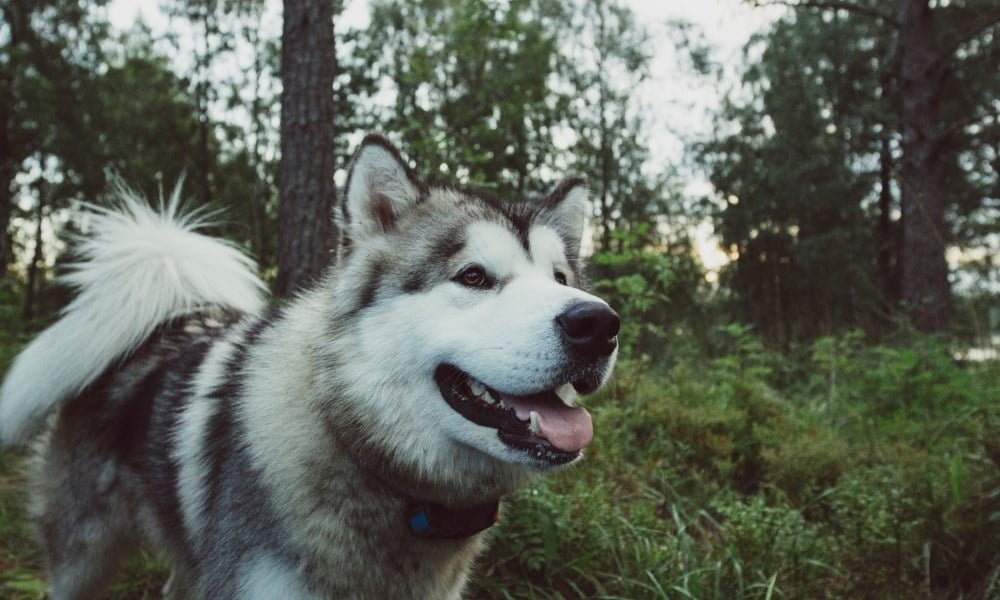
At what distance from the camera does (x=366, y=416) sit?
6.03ft

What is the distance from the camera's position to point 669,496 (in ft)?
11.2

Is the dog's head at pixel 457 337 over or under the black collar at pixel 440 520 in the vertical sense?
over

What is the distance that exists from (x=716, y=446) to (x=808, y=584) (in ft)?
4.36

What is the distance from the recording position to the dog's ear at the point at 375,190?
212 cm

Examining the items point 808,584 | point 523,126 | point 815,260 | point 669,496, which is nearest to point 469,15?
point 669,496

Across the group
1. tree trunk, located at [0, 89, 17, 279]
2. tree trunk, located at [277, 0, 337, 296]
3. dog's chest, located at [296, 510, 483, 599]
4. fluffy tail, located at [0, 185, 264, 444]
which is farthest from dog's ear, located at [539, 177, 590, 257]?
tree trunk, located at [0, 89, 17, 279]

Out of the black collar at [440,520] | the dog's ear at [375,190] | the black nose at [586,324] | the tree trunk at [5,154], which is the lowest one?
the black collar at [440,520]

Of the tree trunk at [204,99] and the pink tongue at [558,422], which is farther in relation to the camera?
the tree trunk at [204,99]

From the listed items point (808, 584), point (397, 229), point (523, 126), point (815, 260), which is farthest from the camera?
point (815, 260)

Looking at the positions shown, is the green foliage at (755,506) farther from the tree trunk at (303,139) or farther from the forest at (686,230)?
the tree trunk at (303,139)

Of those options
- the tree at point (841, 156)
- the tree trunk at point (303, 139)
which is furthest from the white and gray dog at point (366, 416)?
the tree at point (841, 156)

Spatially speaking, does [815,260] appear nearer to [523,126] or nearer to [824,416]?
[523,126]

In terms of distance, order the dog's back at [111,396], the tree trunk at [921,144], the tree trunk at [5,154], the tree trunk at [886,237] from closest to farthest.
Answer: the dog's back at [111,396] → the tree trunk at [921,144] → the tree trunk at [5,154] → the tree trunk at [886,237]

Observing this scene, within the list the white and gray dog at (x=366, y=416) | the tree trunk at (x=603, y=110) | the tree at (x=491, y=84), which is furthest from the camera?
the tree trunk at (x=603, y=110)
